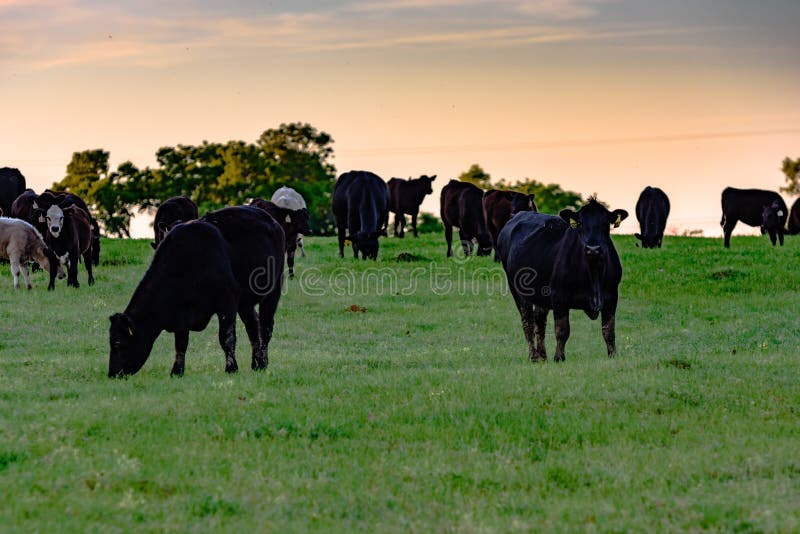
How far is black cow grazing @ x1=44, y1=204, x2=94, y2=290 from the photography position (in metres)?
29.2

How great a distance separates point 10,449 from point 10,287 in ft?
65.9

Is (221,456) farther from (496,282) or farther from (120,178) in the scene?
(120,178)

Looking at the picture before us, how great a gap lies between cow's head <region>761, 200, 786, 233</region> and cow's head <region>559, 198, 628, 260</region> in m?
26.2

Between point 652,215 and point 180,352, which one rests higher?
point 652,215

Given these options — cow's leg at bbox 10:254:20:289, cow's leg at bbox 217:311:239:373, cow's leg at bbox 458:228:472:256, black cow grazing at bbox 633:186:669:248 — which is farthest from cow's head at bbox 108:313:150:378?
black cow grazing at bbox 633:186:669:248

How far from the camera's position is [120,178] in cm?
8406

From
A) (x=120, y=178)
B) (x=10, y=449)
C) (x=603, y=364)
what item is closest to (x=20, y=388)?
(x=10, y=449)

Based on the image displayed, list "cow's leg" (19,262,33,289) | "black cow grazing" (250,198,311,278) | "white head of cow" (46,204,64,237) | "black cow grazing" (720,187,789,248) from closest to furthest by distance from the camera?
"black cow grazing" (250,198,311,278), "white head of cow" (46,204,64,237), "cow's leg" (19,262,33,289), "black cow grazing" (720,187,789,248)

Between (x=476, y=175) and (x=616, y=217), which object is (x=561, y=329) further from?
(x=476, y=175)

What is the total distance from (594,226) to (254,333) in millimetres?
5169

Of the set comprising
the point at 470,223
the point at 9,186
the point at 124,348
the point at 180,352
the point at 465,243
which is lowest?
the point at 180,352

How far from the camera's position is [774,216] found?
1590 inches

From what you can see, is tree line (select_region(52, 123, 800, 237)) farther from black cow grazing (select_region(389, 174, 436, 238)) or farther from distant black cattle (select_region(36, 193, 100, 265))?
distant black cattle (select_region(36, 193, 100, 265))

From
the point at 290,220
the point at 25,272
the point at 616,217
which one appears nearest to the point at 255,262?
the point at 616,217
